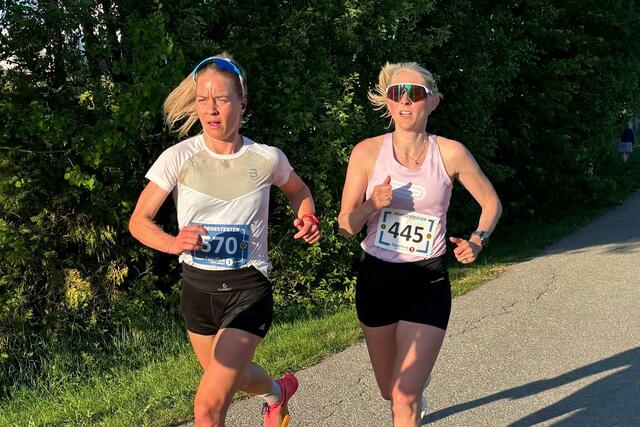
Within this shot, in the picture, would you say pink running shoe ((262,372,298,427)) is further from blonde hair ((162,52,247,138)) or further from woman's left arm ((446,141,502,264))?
blonde hair ((162,52,247,138))

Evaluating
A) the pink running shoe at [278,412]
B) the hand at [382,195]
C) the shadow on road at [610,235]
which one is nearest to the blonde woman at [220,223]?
the hand at [382,195]

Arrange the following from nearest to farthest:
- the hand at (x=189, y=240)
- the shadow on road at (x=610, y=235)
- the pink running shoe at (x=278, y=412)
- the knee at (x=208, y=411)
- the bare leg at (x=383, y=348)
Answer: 1. the hand at (x=189, y=240)
2. the knee at (x=208, y=411)
3. the bare leg at (x=383, y=348)
4. the pink running shoe at (x=278, y=412)
5. the shadow on road at (x=610, y=235)

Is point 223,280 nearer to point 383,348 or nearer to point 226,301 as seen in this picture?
point 226,301

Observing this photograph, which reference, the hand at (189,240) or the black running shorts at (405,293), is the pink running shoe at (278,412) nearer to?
the black running shorts at (405,293)

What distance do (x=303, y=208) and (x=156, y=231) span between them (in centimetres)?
75

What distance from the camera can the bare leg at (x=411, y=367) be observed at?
3.38 m

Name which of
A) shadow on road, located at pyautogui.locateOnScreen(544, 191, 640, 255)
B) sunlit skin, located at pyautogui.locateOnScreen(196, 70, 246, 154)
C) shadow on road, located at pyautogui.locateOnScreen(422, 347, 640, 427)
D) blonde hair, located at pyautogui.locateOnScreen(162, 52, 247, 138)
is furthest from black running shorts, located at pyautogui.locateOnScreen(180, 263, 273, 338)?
shadow on road, located at pyautogui.locateOnScreen(544, 191, 640, 255)

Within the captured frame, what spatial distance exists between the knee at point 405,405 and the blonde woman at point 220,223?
697 mm

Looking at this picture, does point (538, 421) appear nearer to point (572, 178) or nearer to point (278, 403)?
point (278, 403)

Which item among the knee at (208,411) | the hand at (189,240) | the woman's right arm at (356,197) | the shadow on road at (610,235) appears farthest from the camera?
the shadow on road at (610,235)

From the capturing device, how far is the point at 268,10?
328 inches

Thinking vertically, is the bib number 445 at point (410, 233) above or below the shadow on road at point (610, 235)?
above

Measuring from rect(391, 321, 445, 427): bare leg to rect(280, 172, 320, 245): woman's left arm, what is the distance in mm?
649

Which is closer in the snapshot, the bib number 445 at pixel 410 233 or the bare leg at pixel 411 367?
the bare leg at pixel 411 367
